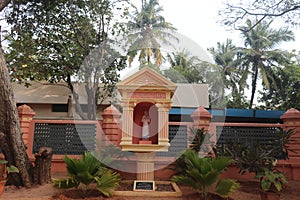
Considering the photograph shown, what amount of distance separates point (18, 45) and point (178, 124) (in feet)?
19.1

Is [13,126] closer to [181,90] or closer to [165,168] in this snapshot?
[165,168]

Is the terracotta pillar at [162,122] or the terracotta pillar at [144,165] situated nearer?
the terracotta pillar at [162,122]

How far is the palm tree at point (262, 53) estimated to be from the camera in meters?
18.0

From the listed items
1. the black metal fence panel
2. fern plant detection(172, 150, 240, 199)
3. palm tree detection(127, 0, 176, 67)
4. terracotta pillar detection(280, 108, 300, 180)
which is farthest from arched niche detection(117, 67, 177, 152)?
palm tree detection(127, 0, 176, 67)

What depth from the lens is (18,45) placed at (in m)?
8.56

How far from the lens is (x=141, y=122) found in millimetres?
6410

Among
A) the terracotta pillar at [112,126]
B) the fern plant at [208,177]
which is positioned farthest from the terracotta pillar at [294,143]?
the terracotta pillar at [112,126]

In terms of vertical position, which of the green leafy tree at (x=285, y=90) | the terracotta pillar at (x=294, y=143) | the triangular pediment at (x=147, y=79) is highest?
the green leafy tree at (x=285, y=90)

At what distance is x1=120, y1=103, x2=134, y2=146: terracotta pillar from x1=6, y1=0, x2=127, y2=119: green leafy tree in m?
4.87

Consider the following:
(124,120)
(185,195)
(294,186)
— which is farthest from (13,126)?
(294,186)

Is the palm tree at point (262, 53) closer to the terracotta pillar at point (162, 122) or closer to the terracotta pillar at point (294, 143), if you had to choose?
the terracotta pillar at point (294, 143)

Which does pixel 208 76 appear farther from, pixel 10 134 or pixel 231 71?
pixel 10 134

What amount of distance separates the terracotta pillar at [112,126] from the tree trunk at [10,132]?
2219 mm

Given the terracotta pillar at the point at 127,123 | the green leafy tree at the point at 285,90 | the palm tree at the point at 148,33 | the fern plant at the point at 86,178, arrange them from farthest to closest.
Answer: the green leafy tree at the point at 285,90
the palm tree at the point at 148,33
the terracotta pillar at the point at 127,123
the fern plant at the point at 86,178
